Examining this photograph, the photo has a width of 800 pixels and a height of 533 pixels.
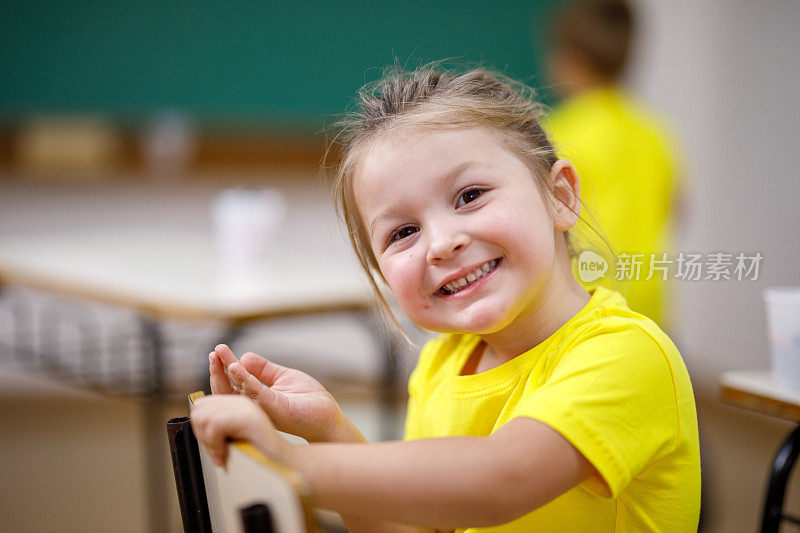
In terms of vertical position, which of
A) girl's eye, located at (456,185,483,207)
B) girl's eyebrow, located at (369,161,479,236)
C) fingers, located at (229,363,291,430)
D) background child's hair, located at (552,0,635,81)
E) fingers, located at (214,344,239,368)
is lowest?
fingers, located at (229,363,291,430)

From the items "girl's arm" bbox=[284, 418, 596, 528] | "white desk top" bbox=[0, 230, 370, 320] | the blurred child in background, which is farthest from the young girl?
the blurred child in background

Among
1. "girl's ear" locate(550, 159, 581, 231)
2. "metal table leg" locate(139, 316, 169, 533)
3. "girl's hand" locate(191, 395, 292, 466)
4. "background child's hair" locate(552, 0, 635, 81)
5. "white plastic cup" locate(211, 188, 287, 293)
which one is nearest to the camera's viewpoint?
"girl's hand" locate(191, 395, 292, 466)

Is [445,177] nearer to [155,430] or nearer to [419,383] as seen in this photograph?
[419,383]

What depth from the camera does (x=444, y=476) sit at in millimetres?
597

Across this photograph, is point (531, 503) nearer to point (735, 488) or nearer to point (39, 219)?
point (735, 488)

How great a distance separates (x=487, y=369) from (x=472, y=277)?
0.57 ft

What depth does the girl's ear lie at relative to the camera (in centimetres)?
82

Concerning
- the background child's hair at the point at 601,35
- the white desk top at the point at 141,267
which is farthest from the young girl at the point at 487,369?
the background child's hair at the point at 601,35

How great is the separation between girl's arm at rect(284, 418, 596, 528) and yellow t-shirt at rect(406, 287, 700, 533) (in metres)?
0.03

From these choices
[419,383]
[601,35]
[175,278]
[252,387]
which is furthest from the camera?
[601,35]

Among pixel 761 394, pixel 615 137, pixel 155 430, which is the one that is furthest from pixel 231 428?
pixel 155 430

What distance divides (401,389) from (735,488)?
1.42 meters

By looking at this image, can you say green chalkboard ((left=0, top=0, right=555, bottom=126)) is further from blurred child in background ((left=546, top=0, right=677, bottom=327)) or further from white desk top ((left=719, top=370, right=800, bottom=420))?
white desk top ((left=719, top=370, right=800, bottom=420))

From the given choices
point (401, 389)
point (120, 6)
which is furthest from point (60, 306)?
point (401, 389)
